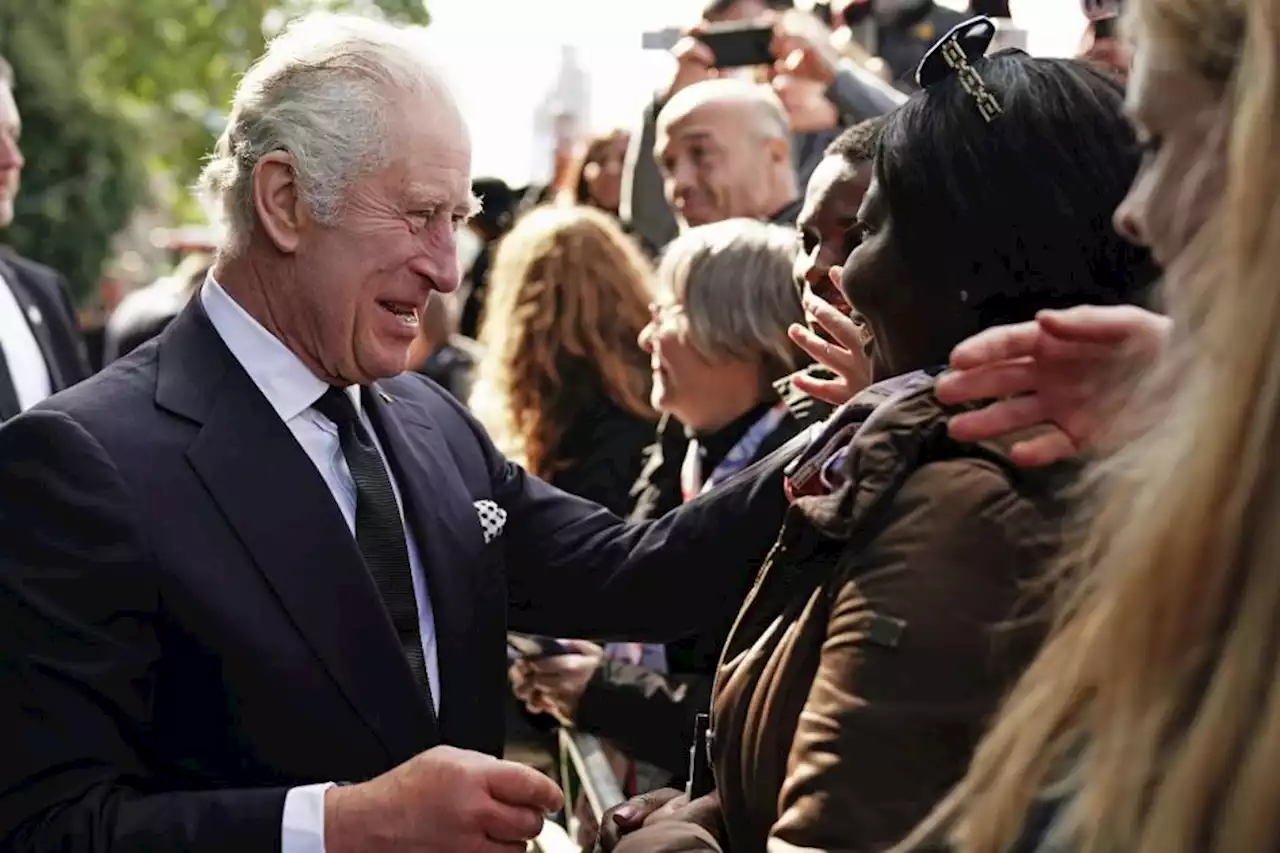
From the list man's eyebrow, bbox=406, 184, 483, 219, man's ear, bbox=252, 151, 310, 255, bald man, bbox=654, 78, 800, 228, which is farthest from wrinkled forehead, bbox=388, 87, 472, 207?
bald man, bbox=654, 78, 800, 228

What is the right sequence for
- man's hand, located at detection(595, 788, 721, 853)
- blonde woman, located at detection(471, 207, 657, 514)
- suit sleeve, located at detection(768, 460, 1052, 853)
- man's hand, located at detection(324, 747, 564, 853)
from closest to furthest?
suit sleeve, located at detection(768, 460, 1052, 853)
man's hand, located at detection(595, 788, 721, 853)
man's hand, located at detection(324, 747, 564, 853)
blonde woman, located at detection(471, 207, 657, 514)

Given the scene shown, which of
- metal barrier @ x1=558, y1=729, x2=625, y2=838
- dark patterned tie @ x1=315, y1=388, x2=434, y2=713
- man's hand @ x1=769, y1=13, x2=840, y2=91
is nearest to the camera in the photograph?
dark patterned tie @ x1=315, y1=388, x2=434, y2=713

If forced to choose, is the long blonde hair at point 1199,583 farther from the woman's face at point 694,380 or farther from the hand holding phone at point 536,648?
the hand holding phone at point 536,648

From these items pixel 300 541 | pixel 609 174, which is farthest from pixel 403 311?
pixel 609 174

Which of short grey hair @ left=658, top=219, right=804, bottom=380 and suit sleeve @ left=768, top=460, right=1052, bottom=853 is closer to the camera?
suit sleeve @ left=768, top=460, right=1052, bottom=853

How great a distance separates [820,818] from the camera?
1658mm

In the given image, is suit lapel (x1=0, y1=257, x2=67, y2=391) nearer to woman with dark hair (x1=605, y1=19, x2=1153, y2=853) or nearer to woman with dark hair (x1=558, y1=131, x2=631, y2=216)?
woman with dark hair (x1=558, y1=131, x2=631, y2=216)

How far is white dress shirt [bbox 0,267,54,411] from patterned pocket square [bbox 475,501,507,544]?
9.17 ft

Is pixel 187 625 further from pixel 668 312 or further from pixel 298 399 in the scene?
pixel 668 312

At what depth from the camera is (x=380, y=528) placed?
8.46ft

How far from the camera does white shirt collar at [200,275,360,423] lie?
258 cm

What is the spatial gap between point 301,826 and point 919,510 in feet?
3.37

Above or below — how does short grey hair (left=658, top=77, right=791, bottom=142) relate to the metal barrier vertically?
above

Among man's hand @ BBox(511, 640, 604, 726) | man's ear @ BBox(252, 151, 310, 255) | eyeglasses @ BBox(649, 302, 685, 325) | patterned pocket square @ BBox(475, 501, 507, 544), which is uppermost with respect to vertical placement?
man's ear @ BBox(252, 151, 310, 255)
